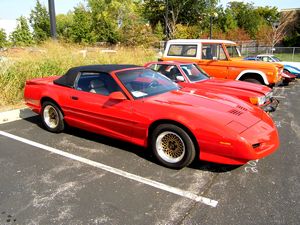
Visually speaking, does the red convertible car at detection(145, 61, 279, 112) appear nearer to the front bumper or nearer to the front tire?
the front bumper

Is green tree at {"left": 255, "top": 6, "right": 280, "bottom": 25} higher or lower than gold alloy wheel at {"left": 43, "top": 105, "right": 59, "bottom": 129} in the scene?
higher

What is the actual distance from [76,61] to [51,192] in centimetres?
834

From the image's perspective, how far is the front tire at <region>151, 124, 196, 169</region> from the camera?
4.03 m

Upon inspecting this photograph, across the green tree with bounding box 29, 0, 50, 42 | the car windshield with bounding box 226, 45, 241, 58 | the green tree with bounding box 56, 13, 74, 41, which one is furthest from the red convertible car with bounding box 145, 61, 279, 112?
the green tree with bounding box 29, 0, 50, 42

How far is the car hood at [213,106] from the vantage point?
412 cm

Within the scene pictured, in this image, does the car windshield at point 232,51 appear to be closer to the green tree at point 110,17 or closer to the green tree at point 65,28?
the green tree at point 65,28

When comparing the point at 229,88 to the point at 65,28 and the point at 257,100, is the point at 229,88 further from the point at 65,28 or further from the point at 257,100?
the point at 65,28

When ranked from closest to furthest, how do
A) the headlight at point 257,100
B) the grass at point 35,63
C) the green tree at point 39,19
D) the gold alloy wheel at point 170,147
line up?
the gold alloy wheel at point 170,147 < the headlight at point 257,100 < the grass at point 35,63 < the green tree at point 39,19

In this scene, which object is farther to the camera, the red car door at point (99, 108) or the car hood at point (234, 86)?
the car hood at point (234, 86)

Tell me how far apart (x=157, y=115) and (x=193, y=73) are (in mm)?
3704

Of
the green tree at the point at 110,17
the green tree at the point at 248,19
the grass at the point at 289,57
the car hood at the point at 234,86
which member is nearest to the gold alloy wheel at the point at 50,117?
the car hood at the point at 234,86

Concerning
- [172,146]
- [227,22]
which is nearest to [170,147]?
[172,146]

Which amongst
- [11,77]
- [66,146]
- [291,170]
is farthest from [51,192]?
[11,77]

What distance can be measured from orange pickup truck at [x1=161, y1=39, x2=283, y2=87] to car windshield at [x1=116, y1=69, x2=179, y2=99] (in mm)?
4885
